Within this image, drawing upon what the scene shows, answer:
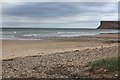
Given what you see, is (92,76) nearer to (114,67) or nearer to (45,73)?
(114,67)

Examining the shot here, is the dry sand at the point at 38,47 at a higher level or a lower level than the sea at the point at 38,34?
higher

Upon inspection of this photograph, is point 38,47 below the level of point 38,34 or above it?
above

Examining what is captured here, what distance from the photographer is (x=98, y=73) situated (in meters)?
7.60

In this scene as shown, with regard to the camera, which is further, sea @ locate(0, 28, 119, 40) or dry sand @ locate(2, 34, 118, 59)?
sea @ locate(0, 28, 119, 40)

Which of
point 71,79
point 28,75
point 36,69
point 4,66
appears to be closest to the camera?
point 71,79

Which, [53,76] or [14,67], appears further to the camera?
[14,67]

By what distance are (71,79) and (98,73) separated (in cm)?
86

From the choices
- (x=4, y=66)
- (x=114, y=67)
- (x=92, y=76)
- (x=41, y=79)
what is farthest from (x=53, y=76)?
(x=4, y=66)

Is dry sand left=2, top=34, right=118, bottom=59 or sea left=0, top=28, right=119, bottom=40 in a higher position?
dry sand left=2, top=34, right=118, bottom=59

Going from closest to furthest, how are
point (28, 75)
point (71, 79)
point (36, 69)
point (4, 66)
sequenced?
point (71, 79) → point (28, 75) → point (36, 69) → point (4, 66)

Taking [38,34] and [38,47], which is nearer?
[38,47]

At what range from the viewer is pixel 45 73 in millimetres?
8055

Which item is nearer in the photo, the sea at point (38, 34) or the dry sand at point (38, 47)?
the dry sand at point (38, 47)

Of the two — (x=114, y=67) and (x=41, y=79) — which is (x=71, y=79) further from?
(x=114, y=67)
